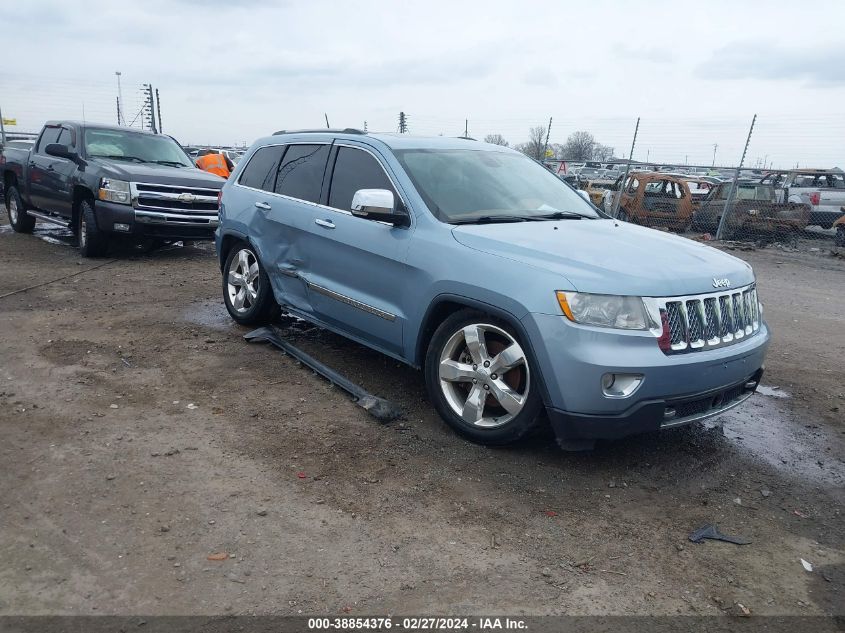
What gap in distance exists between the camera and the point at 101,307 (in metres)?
7.35


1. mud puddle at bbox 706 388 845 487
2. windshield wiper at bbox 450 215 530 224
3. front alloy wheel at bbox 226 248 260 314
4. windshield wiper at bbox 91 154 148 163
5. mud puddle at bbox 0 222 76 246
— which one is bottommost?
mud puddle at bbox 0 222 76 246

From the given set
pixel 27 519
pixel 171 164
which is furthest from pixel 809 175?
pixel 27 519

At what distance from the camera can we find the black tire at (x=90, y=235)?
393 inches

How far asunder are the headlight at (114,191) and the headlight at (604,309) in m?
7.87

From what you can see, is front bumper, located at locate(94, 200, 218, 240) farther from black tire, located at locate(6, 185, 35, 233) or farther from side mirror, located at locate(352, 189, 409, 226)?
side mirror, located at locate(352, 189, 409, 226)

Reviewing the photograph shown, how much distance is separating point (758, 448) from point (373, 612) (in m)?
2.89

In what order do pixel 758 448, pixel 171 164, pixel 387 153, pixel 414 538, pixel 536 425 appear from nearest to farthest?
pixel 414 538 → pixel 536 425 → pixel 758 448 → pixel 387 153 → pixel 171 164

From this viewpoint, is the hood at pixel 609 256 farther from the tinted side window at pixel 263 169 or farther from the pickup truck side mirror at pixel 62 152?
the pickup truck side mirror at pixel 62 152

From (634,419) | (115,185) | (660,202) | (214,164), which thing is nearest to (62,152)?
(115,185)

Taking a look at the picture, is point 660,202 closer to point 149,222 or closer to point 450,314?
point 149,222

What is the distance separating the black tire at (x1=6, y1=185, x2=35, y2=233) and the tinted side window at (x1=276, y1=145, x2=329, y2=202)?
846cm

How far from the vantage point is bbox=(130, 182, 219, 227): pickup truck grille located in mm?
9781

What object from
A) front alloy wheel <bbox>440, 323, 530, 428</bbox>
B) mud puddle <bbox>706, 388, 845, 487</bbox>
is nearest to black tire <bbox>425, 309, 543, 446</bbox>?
front alloy wheel <bbox>440, 323, 530, 428</bbox>

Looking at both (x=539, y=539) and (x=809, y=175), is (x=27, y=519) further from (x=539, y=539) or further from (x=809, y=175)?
(x=809, y=175)
